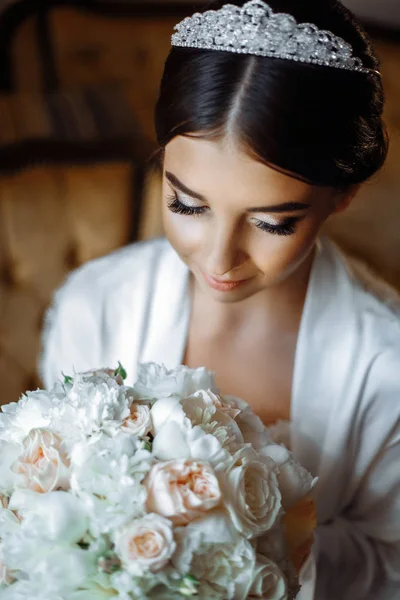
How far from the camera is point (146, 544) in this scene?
1.76 ft

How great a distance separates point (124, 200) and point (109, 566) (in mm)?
1051

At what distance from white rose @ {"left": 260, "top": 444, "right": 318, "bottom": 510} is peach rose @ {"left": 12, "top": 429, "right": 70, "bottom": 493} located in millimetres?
217

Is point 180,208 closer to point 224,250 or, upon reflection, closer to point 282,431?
point 224,250

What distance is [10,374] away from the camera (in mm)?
1464

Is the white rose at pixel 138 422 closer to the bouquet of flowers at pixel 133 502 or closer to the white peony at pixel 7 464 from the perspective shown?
the bouquet of flowers at pixel 133 502

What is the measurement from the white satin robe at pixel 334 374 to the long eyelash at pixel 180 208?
0.93ft

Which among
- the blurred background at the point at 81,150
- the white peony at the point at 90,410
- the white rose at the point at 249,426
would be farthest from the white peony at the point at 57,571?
the blurred background at the point at 81,150

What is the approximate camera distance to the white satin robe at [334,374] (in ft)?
3.42

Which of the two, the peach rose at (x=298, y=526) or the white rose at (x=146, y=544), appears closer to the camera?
the white rose at (x=146, y=544)

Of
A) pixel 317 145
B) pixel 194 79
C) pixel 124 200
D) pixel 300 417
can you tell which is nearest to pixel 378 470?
pixel 300 417

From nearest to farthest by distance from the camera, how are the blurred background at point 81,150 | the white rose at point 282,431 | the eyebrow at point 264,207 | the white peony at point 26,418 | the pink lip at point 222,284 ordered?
the white peony at point 26,418 → the eyebrow at point 264,207 → the pink lip at point 222,284 → the white rose at point 282,431 → the blurred background at point 81,150

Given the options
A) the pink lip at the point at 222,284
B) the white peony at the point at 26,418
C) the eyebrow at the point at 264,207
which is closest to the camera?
the white peony at the point at 26,418

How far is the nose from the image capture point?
0.77 metres

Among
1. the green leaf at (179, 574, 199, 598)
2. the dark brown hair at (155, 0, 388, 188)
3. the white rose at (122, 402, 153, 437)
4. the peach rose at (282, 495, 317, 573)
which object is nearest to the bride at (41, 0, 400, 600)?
the dark brown hair at (155, 0, 388, 188)
